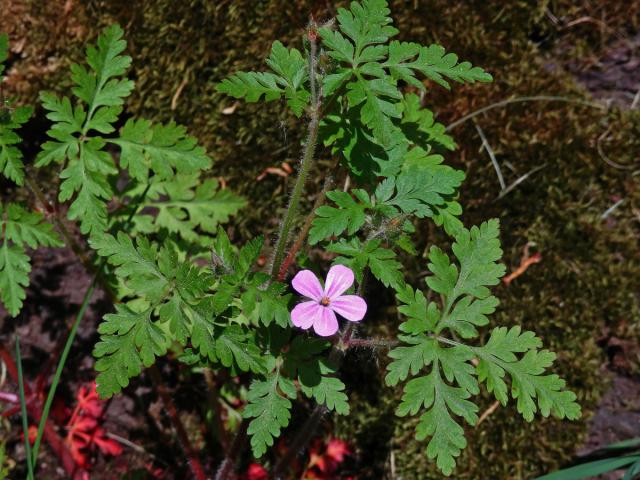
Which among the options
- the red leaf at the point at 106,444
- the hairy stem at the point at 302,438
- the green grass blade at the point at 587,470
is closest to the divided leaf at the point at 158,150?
the hairy stem at the point at 302,438

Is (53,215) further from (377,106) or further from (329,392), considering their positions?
(377,106)

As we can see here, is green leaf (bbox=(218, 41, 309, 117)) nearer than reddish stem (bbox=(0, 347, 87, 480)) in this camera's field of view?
Yes

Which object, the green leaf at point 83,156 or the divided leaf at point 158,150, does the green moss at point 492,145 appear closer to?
the divided leaf at point 158,150

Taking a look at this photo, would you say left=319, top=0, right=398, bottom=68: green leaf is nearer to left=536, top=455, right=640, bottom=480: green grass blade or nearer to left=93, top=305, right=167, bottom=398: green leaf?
left=93, top=305, right=167, bottom=398: green leaf

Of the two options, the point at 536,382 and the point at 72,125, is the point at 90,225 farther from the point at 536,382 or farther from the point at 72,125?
the point at 536,382

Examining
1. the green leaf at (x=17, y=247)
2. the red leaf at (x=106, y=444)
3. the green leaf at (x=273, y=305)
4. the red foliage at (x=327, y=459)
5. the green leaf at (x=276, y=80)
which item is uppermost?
the green leaf at (x=276, y=80)

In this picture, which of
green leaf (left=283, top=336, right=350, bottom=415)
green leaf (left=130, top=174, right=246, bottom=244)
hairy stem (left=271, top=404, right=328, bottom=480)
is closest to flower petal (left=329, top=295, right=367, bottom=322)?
green leaf (left=283, top=336, right=350, bottom=415)

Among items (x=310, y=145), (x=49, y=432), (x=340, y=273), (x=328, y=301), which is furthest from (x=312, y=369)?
(x=49, y=432)

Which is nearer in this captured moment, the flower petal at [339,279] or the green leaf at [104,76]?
the flower petal at [339,279]
